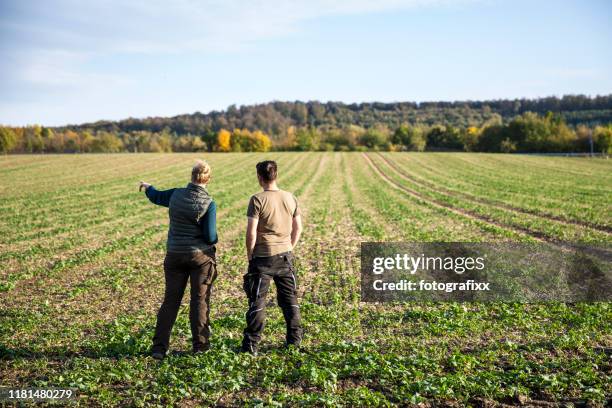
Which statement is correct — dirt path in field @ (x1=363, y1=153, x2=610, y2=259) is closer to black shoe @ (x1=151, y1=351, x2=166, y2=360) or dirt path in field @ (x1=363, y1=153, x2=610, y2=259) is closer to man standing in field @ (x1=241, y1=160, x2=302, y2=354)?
man standing in field @ (x1=241, y1=160, x2=302, y2=354)

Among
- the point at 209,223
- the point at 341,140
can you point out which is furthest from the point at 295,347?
the point at 341,140

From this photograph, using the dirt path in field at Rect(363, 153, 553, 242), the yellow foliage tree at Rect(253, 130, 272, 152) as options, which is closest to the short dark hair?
the dirt path in field at Rect(363, 153, 553, 242)

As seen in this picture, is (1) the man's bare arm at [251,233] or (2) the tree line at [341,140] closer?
(1) the man's bare arm at [251,233]

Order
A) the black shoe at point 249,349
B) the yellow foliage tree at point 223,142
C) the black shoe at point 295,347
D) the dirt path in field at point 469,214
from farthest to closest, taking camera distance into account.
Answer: the yellow foliage tree at point 223,142
the dirt path in field at point 469,214
the black shoe at point 295,347
the black shoe at point 249,349

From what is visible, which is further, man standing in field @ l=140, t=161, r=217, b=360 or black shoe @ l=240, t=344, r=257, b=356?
black shoe @ l=240, t=344, r=257, b=356

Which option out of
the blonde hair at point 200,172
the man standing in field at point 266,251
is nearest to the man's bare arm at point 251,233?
the man standing in field at point 266,251

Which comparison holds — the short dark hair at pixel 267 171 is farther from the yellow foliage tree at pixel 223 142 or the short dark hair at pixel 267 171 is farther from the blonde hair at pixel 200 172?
the yellow foliage tree at pixel 223 142

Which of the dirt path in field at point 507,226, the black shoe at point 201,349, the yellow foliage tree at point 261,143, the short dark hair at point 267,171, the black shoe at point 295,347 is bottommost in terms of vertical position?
the dirt path in field at point 507,226

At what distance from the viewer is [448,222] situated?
19.9 meters

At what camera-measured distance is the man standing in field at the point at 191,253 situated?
6.58 meters

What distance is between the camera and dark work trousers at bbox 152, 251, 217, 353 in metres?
6.61

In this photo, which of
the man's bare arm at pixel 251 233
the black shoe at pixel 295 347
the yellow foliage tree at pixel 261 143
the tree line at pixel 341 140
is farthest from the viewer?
Result: the yellow foliage tree at pixel 261 143

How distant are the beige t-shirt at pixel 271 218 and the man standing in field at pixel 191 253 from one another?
638 mm

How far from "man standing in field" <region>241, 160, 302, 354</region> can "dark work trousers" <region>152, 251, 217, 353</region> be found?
0.61 m
